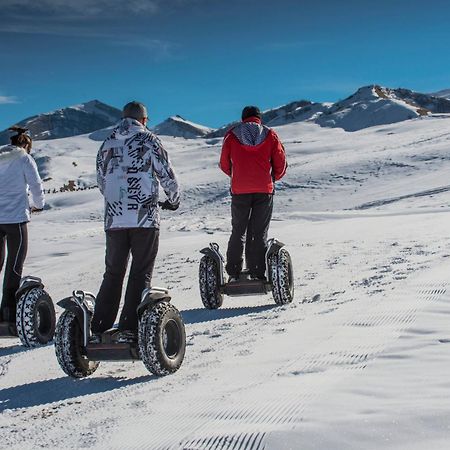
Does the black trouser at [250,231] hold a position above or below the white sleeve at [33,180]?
below

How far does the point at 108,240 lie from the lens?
4797mm

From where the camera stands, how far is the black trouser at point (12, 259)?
622cm

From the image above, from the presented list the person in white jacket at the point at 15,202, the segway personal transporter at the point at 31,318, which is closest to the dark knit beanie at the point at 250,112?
the person in white jacket at the point at 15,202

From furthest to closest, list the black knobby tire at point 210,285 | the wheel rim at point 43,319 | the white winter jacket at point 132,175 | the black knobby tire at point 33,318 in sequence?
the black knobby tire at point 210,285 < the wheel rim at point 43,319 < the black knobby tire at point 33,318 < the white winter jacket at point 132,175

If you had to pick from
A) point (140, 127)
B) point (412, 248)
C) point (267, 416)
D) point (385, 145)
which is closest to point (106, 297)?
point (140, 127)

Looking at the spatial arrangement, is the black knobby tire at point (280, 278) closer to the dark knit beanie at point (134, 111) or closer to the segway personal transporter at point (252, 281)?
the segway personal transporter at point (252, 281)

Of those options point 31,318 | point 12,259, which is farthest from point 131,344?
point 12,259

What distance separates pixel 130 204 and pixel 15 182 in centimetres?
198

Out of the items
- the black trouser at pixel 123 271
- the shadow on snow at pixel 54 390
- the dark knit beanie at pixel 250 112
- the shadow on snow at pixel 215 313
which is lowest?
the shadow on snow at pixel 215 313

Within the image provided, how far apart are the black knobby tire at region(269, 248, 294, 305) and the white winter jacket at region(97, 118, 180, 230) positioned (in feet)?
8.07

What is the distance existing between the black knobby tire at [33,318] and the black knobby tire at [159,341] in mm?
1825

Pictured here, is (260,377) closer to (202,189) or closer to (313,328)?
(313,328)

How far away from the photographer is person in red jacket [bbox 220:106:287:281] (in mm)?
7219

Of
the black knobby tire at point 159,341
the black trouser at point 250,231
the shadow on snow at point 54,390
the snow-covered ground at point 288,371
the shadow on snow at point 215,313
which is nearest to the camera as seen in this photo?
the snow-covered ground at point 288,371
